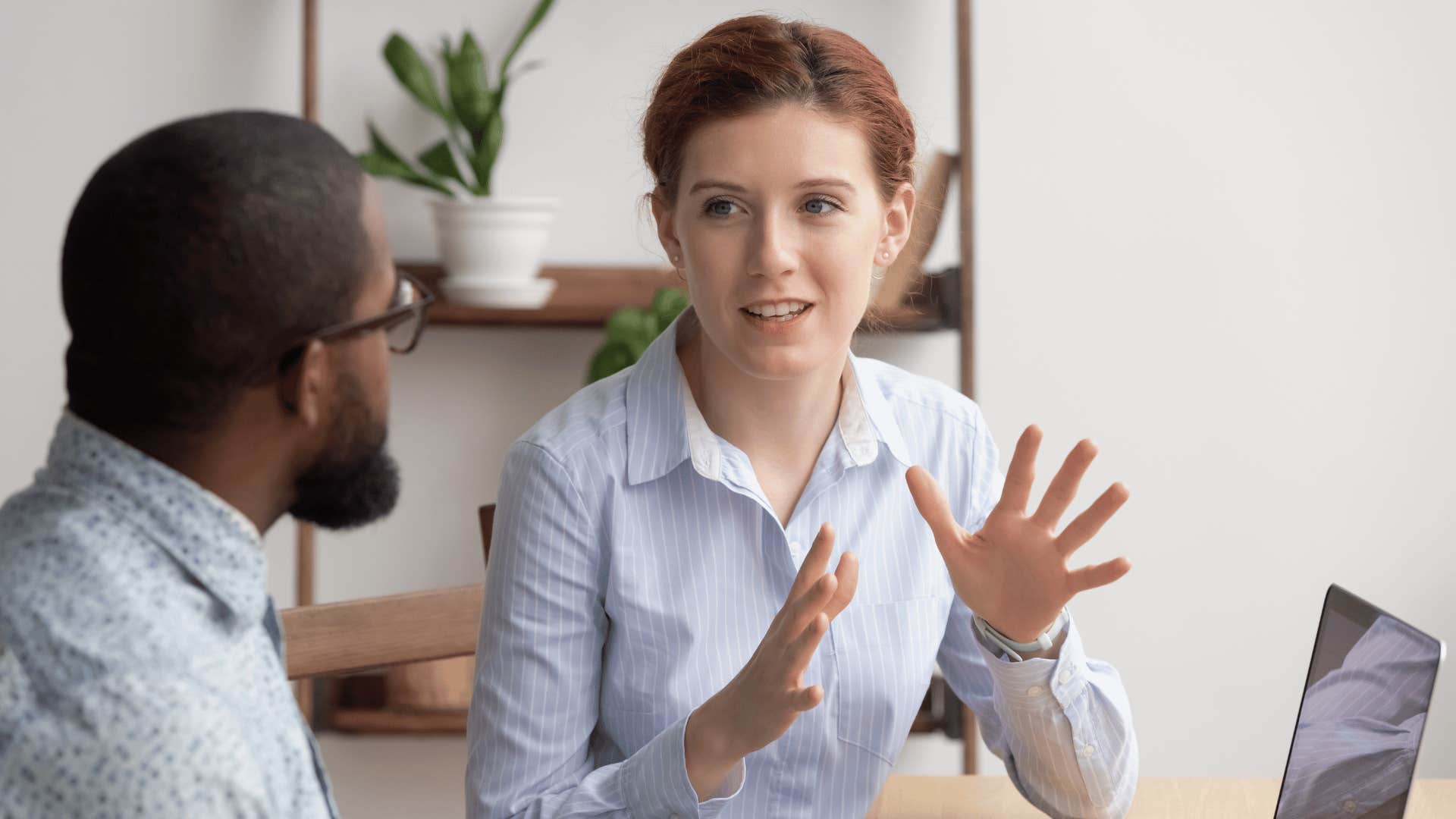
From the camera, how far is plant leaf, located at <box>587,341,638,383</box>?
7.62 feet

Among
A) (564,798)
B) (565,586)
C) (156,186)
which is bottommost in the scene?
(564,798)

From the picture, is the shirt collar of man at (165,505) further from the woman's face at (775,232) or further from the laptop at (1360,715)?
the laptop at (1360,715)

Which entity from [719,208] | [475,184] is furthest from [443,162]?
[719,208]

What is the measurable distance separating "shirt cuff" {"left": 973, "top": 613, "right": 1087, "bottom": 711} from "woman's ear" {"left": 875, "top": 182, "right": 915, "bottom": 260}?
0.40 meters

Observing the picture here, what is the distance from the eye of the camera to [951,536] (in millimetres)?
1207

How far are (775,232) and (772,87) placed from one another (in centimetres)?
13

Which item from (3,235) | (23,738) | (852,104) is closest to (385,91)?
(3,235)

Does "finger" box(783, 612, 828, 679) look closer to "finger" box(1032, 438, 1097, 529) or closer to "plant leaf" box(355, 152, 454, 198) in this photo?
"finger" box(1032, 438, 1097, 529)

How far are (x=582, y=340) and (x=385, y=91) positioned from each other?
0.56 meters

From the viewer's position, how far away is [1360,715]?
3.47 ft

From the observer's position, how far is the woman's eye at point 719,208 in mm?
1309

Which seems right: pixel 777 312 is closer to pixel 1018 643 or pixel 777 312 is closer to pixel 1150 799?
pixel 1018 643

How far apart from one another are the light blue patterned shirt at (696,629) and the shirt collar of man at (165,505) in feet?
1.59

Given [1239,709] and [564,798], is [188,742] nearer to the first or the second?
[564,798]
